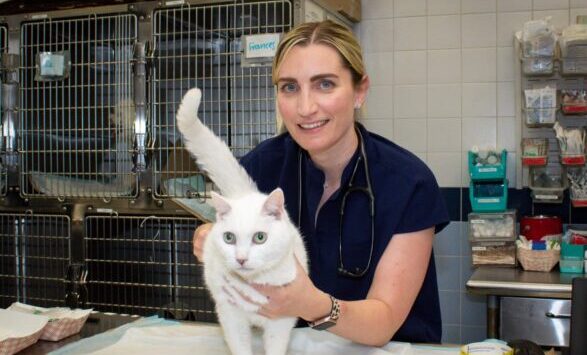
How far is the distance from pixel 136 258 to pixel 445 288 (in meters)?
1.59

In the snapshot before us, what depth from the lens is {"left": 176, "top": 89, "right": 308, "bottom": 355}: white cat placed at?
1.12m

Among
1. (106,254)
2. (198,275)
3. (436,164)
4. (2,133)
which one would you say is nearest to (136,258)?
(106,254)

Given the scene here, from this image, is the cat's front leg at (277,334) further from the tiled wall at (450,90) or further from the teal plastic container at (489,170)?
the tiled wall at (450,90)

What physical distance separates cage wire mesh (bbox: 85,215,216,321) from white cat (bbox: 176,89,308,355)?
1370 mm

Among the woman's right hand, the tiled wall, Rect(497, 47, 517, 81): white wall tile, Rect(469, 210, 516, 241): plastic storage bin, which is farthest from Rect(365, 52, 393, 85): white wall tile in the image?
the woman's right hand

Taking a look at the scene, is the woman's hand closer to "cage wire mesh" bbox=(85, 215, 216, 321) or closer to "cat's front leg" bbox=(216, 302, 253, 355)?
"cat's front leg" bbox=(216, 302, 253, 355)

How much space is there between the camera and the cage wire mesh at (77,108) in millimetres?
2656

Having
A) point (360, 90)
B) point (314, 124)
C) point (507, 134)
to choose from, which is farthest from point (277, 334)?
point (507, 134)

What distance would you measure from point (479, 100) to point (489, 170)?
1.38 ft

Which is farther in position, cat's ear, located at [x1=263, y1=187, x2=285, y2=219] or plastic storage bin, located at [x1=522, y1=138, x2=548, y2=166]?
plastic storage bin, located at [x1=522, y1=138, x2=548, y2=166]

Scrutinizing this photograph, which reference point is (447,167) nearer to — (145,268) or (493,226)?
(493,226)

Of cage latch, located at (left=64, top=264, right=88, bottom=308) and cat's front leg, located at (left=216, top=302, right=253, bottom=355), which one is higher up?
cat's front leg, located at (left=216, top=302, right=253, bottom=355)

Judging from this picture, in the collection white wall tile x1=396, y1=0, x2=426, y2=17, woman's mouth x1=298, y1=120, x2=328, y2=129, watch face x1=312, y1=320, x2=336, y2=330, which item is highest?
white wall tile x1=396, y1=0, x2=426, y2=17

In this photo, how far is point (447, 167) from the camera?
3258 mm
